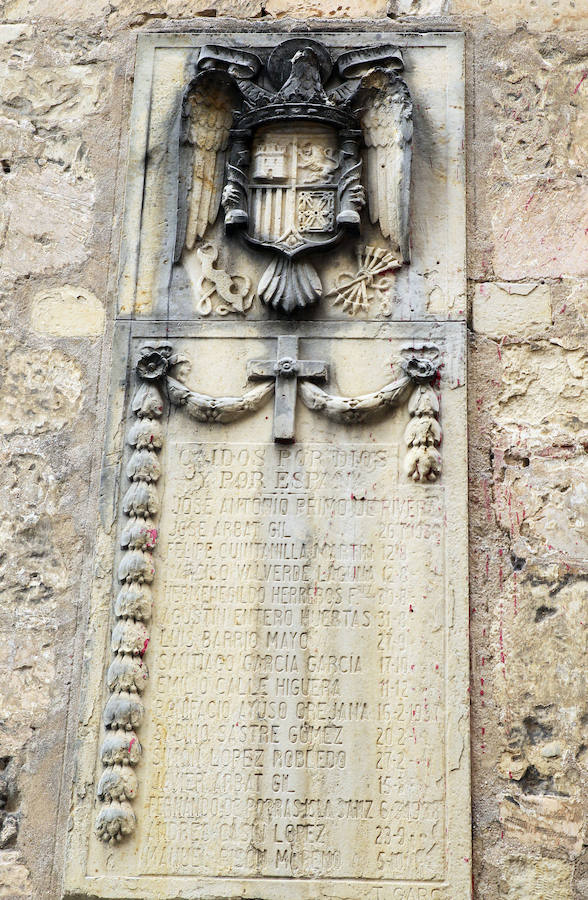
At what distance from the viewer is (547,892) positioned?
13.1ft

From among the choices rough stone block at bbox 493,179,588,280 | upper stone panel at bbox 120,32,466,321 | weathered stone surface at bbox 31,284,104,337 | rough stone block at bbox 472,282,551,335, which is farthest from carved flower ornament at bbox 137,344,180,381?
rough stone block at bbox 493,179,588,280

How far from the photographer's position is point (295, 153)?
15.9 ft

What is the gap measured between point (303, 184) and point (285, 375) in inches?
32.6

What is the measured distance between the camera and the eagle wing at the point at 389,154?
4.71 meters

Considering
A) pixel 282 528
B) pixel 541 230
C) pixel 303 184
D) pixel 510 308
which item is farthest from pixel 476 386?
pixel 303 184

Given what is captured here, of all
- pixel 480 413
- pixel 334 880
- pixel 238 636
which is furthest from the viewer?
pixel 480 413

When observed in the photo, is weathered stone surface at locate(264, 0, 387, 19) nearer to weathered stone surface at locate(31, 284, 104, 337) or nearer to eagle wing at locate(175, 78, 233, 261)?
eagle wing at locate(175, 78, 233, 261)

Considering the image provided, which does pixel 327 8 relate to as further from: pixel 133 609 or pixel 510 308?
pixel 133 609

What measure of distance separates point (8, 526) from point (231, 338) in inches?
44.3

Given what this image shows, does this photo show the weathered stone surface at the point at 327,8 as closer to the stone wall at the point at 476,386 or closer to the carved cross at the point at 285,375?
the stone wall at the point at 476,386

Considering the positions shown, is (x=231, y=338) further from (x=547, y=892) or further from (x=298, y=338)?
(x=547, y=892)

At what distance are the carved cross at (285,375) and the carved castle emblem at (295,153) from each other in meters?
0.19

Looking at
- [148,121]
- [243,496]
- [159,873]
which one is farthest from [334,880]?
[148,121]

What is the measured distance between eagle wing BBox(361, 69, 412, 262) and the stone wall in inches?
12.1
